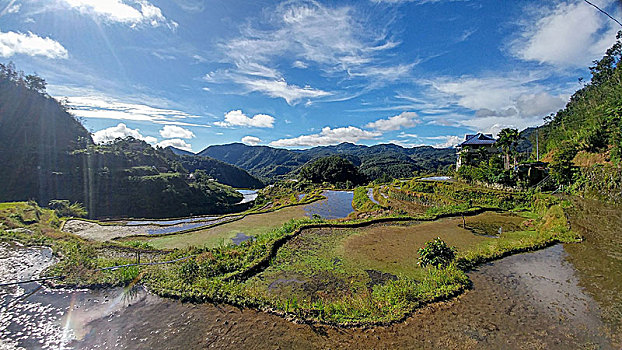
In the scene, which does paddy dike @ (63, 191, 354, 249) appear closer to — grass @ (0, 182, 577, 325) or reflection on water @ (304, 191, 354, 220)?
reflection on water @ (304, 191, 354, 220)

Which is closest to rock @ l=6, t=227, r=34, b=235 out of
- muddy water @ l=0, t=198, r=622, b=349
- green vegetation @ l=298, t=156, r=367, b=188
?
muddy water @ l=0, t=198, r=622, b=349

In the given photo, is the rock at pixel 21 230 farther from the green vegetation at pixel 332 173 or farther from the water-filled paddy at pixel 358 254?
the green vegetation at pixel 332 173

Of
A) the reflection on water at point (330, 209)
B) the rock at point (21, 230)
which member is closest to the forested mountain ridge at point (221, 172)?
the reflection on water at point (330, 209)

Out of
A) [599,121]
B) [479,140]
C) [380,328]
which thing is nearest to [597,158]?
[599,121]

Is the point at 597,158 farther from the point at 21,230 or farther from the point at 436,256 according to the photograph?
the point at 21,230

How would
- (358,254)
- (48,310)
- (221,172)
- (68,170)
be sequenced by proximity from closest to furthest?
(48,310)
(358,254)
(68,170)
(221,172)

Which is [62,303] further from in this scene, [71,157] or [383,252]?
[71,157]

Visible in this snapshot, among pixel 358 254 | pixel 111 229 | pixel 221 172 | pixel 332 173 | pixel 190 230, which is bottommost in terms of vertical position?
pixel 111 229
